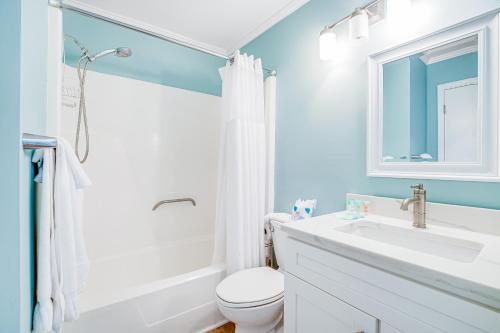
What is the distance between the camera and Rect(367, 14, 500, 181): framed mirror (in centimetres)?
95

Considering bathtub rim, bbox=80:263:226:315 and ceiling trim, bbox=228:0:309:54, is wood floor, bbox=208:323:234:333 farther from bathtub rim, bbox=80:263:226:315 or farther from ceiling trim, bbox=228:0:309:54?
ceiling trim, bbox=228:0:309:54

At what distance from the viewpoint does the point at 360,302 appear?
2.59 feet

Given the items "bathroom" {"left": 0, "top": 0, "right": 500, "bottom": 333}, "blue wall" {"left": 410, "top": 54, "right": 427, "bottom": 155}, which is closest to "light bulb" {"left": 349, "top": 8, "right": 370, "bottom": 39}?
"bathroom" {"left": 0, "top": 0, "right": 500, "bottom": 333}

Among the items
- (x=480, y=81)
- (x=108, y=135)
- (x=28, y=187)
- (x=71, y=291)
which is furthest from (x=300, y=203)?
(x=108, y=135)

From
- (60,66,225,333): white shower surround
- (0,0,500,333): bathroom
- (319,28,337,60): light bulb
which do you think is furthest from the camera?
(60,66,225,333): white shower surround

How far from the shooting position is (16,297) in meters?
0.57

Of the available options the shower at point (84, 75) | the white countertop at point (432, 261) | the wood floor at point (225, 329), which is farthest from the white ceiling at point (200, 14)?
the wood floor at point (225, 329)

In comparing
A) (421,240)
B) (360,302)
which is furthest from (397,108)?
(360,302)

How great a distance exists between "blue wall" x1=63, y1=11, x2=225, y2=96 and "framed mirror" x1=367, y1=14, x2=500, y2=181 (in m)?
1.73

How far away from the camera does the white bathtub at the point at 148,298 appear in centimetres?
123

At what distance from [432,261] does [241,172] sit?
120 cm

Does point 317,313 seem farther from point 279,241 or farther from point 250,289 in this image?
point 279,241

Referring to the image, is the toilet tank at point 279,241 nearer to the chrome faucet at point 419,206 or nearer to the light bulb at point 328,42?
the chrome faucet at point 419,206

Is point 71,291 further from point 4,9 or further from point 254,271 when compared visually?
point 254,271
